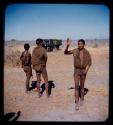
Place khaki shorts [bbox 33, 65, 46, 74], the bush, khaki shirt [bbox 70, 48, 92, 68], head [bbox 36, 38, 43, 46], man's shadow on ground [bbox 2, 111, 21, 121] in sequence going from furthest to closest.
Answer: the bush
khaki shorts [bbox 33, 65, 46, 74]
head [bbox 36, 38, 43, 46]
khaki shirt [bbox 70, 48, 92, 68]
man's shadow on ground [bbox 2, 111, 21, 121]

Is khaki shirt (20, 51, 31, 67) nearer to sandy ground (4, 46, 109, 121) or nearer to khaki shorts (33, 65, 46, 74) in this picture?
khaki shorts (33, 65, 46, 74)

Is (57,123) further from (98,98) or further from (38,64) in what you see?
(98,98)

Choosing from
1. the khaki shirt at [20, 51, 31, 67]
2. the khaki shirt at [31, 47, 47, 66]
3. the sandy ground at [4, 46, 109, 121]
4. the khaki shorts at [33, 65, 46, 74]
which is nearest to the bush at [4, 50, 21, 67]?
the sandy ground at [4, 46, 109, 121]

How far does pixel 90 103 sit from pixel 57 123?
1.73 metres

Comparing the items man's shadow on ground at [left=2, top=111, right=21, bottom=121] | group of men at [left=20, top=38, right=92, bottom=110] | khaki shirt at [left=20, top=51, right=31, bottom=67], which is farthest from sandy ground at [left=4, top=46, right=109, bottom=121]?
khaki shirt at [left=20, top=51, right=31, bottom=67]

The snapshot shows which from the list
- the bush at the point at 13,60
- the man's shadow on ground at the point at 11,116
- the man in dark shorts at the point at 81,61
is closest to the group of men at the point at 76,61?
the man in dark shorts at the point at 81,61

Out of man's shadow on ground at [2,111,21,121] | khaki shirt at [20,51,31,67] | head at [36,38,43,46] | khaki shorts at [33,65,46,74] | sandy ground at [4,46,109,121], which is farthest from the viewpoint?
khaki shirt at [20,51,31,67]

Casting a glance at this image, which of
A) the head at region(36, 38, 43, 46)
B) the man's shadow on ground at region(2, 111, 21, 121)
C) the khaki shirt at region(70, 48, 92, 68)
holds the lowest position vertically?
the man's shadow on ground at region(2, 111, 21, 121)

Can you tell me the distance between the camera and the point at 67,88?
8.60 meters

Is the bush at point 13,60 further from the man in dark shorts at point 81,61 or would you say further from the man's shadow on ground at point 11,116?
the man's shadow on ground at point 11,116

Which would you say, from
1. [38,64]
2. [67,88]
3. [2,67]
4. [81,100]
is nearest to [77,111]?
[81,100]

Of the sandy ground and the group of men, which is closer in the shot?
the sandy ground

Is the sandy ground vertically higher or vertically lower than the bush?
lower

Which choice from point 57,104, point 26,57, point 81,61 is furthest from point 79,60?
point 26,57
